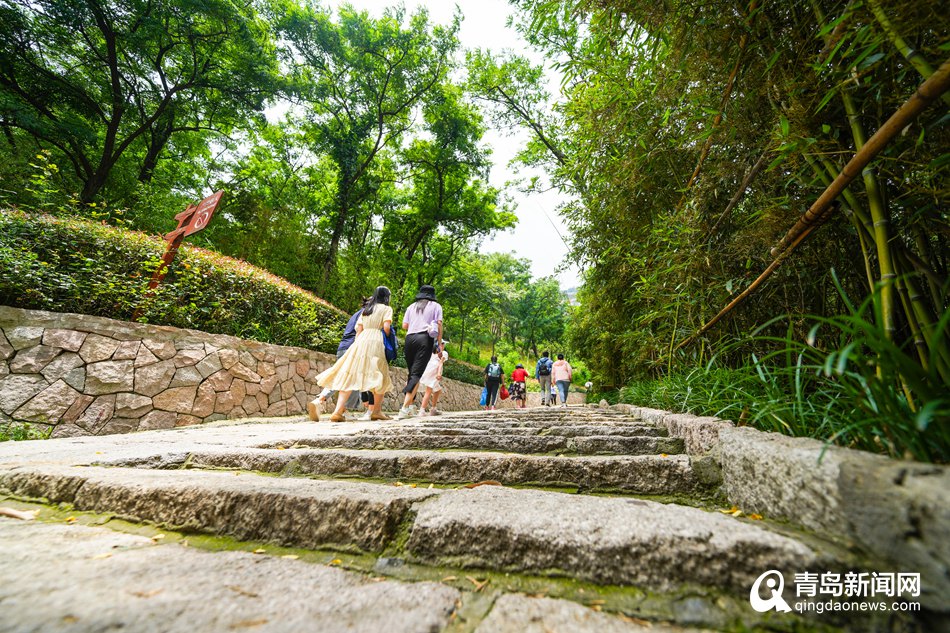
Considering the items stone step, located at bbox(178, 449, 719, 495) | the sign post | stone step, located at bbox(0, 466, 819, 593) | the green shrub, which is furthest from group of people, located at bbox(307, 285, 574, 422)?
stone step, located at bbox(0, 466, 819, 593)

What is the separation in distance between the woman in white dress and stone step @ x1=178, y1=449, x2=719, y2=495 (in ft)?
7.73

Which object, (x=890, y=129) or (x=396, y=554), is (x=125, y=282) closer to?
(x=396, y=554)

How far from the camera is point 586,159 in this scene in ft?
12.5

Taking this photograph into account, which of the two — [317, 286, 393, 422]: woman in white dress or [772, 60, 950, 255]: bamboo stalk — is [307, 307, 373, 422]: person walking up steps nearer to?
[317, 286, 393, 422]: woman in white dress

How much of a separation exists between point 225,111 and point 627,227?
14.3 metres

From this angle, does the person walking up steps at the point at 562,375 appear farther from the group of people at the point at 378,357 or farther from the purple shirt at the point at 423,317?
the purple shirt at the point at 423,317

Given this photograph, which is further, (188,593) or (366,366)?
(366,366)

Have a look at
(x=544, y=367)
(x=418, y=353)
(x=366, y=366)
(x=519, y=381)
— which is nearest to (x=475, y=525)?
(x=366, y=366)

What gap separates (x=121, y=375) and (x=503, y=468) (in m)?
5.29

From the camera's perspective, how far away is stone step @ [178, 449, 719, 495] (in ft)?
4.88

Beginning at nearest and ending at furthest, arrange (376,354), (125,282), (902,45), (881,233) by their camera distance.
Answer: (902,45) < (881,233) < (376,354) < (125,282)

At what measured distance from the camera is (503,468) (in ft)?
5.52

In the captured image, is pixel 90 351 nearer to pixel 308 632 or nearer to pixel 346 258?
pixel 308 632

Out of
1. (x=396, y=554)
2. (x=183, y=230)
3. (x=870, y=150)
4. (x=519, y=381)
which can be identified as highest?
(x=183, y=230)
